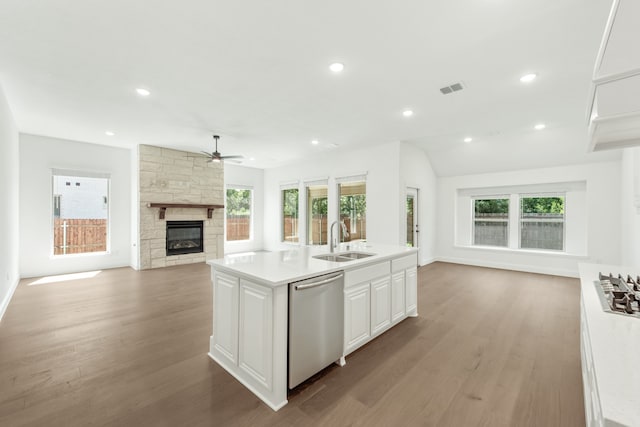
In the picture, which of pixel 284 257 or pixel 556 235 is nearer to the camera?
pixel 284 257

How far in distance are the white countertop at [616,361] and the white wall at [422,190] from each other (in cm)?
447

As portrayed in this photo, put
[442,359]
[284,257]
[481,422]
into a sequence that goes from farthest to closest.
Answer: [284,257] < [442,359] < [481,422]

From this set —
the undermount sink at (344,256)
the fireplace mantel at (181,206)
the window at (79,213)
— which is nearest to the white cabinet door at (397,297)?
the undermount sink at (344,256)

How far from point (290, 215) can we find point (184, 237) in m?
3.06

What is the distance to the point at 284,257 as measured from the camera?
273 centimetres

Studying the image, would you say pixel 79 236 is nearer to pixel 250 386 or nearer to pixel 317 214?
pixel 317 214

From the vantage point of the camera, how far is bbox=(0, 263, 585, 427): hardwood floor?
5.90ft

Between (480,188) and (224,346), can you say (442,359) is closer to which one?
(224,346)

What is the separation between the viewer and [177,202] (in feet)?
21.7

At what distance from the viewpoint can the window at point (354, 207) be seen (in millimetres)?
6684

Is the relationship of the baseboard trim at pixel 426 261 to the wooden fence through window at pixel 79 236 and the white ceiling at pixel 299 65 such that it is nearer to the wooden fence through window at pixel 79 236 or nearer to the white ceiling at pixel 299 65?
the white ceiling at pixel 299 65

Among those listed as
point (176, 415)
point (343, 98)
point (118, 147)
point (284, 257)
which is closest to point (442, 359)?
point (284, 257)

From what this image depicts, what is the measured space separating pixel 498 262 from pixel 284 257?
596cm

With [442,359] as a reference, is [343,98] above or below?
above
